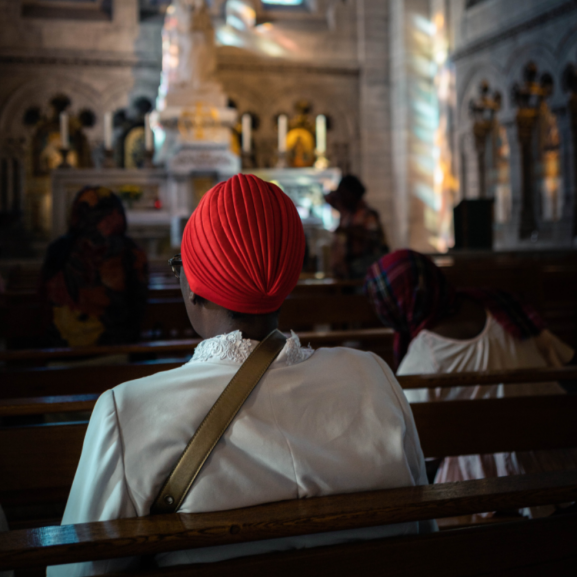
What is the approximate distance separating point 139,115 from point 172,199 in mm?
4232

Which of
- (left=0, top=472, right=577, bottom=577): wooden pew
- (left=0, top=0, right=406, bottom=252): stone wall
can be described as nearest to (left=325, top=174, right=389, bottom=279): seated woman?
(left=0, top=472, right=577, bottom=577): wooden pew

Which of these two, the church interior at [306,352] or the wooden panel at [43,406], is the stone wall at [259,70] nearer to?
the church interior at [306,352]

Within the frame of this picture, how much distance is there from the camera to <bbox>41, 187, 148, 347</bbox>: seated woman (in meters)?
2.93

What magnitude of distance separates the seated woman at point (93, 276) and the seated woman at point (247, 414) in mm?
1851

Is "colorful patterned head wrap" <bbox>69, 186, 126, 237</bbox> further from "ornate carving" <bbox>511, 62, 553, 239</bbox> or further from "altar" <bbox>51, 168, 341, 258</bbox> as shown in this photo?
"ornate carving" <bbox>511, 62, 553, 239</bbox>

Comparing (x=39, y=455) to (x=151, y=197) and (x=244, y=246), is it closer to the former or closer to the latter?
(x=244, y=246)

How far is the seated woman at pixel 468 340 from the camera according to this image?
7.43 feet

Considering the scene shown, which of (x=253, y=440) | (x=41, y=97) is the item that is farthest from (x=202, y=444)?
(x=41, y=97)

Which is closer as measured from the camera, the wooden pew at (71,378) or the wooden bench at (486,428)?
the wooden bench at (486,428)

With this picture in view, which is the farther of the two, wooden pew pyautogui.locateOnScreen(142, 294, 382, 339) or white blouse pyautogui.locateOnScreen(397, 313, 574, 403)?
wooden pew pyautogui.locateOnScreen(142, 294, 382, 339)

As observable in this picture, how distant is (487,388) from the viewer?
2318 millimetres

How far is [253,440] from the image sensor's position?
107 centimetres

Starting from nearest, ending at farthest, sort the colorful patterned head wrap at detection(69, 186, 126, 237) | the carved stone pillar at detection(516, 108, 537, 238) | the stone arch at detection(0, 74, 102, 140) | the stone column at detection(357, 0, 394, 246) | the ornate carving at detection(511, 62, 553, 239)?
1. the colorful patterned head wrap at detection(69, 186, 126, 237)
2. the ornate carving at detection(511, 62, 553, 239)
3. the carved stone pillar at detection(516, 108, 537, 238)
4. the stone arch at detection(0, 74, 102, 140)
5. the stone column at detection(357, 0, 394, 246)

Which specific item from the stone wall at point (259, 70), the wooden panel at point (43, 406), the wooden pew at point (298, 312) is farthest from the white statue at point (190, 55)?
the wooden panel at point (43, 406)
